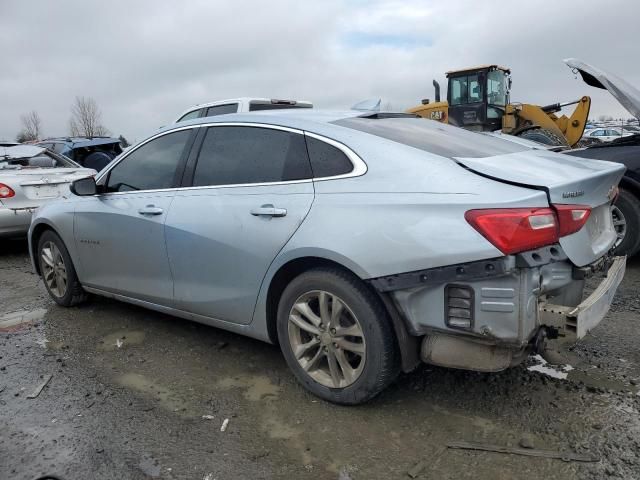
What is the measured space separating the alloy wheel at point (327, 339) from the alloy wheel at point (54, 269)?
268 centimetres

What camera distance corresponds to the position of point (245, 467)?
2496 mm

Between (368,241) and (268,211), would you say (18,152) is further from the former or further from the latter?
(368,241)

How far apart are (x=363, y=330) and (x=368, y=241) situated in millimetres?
464

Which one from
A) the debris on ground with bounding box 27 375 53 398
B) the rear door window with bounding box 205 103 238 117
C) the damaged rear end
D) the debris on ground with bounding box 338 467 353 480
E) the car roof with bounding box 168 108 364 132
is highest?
the rear door window with bounding box 205 103 238 117

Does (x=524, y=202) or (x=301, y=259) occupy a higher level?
(x=524, y=202)

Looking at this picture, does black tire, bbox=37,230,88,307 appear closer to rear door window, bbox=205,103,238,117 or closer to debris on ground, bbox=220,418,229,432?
debris on ground, bbox=220,418,229,432

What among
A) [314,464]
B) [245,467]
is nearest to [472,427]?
[314,464]

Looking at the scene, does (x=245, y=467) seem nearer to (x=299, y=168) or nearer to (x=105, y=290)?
(x=299, y=168)

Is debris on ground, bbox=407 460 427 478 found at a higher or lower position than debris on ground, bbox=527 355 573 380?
higher

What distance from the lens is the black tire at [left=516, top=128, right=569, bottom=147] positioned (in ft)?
40.7

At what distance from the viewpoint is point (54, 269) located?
15.8 ft

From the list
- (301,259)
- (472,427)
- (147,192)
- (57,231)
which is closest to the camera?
(472,427)

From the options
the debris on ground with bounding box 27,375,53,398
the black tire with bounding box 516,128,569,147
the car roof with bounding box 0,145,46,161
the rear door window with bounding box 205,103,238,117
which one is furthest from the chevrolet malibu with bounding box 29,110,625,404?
the black tire with bounding box 516,128,569,147

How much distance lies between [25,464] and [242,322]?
132cm
